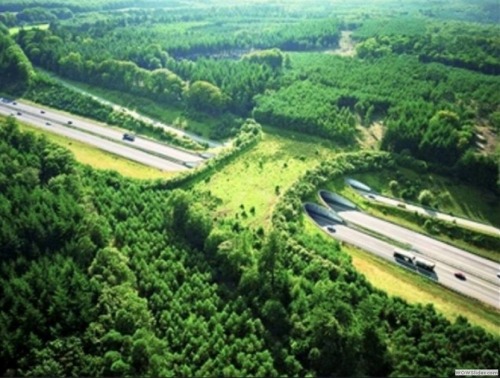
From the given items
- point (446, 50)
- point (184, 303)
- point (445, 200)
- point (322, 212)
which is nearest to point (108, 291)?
point (184, 303)

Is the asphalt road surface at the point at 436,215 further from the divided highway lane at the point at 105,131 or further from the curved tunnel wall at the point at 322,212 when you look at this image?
the divided highway lane at the point at 105,131

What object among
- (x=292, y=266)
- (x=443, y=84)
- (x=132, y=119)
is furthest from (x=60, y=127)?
(x=443, y=84)

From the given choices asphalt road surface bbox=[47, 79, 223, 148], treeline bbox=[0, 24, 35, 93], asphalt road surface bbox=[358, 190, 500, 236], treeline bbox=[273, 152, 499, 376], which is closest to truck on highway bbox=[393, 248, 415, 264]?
treeline bbox=[273, 152, 499, 376]

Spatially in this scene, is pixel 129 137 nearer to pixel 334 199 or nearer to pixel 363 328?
pixel 334 199

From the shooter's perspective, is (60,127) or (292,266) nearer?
(292,266)

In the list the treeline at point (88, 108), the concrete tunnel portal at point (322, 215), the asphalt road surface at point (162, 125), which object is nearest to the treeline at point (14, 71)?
the treeline at point (88, 108)

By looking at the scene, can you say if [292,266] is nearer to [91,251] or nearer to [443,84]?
[91,251]
